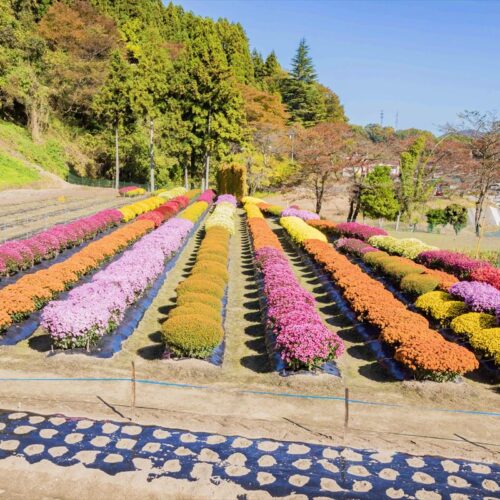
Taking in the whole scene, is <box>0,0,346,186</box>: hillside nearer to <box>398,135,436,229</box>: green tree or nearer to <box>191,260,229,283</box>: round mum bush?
<box>398,135,436,229</box>: green tree

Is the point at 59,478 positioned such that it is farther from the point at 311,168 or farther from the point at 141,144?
the point at 141,144

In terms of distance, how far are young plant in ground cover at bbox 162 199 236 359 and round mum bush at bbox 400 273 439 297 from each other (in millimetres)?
6386

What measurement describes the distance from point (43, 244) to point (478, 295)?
15.9 meters

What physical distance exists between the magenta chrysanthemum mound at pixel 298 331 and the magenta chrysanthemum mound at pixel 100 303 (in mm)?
4111

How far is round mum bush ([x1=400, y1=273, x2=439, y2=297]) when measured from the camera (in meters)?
15.9

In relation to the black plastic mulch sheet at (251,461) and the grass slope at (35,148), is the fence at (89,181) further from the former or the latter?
the black plastic mulch sheet at (251,461)

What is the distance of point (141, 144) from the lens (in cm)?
5541

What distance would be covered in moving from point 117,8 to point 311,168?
54.3 meters

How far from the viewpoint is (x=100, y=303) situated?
1157cm

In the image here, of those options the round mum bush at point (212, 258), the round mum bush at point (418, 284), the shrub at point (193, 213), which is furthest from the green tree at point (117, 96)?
the round mum bush at point (418, 284)

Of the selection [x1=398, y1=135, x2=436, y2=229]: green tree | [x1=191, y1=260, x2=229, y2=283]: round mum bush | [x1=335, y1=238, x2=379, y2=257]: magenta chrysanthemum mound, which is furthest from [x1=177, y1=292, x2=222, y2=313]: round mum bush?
[x1=398, y1=135, x2=436, y2=229]: green tree

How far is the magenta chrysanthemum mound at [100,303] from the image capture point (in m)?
10.6

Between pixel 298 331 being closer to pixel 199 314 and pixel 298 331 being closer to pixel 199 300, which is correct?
pixel 199 314

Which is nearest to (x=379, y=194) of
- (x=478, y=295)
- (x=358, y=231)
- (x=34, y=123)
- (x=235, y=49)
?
(x=358, y=231)
